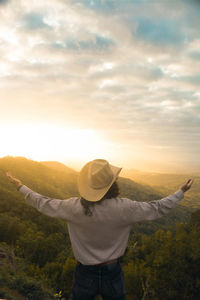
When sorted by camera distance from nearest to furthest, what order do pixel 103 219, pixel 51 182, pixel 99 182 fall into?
pixel 103 219 → pixel 99 182 → pixel 51 182

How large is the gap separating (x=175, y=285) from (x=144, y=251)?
575 inches

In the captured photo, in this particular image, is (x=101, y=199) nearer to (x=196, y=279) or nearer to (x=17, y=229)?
(x=196, y=279)

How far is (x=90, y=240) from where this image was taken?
7.70ft

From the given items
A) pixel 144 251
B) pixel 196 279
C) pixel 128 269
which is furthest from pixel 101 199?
pixel 144 251

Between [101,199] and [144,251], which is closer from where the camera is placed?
[101,199]

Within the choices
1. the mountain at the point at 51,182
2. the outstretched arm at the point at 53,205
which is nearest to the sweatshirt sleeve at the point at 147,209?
the outstretched arm at the point at 53,205

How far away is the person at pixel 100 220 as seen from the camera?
2.24 m

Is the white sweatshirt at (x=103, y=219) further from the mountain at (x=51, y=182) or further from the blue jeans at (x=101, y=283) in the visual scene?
the mountain at (x=51, y=182)

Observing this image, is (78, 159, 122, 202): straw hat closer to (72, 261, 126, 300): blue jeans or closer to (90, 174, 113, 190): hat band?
(90, 174, 113, 190): hat band

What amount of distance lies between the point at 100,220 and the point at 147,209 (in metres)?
0.49

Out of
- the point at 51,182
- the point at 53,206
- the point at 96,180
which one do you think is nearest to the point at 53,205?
the point at 53,206

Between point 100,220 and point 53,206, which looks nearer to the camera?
point 100,220

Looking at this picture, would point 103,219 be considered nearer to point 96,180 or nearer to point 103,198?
point 103,198

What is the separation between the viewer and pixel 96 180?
234 cm
